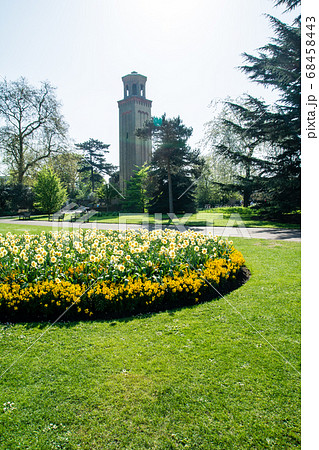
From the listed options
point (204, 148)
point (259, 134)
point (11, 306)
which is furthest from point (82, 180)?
point (11, 306)

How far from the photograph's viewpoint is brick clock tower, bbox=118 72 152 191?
5416cm

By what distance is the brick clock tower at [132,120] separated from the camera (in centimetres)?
5416

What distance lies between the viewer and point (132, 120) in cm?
5425

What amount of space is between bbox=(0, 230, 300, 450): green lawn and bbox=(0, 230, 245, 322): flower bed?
0.30 meters

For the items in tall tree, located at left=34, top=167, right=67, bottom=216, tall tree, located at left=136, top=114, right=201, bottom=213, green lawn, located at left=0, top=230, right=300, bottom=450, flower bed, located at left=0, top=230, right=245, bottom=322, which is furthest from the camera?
tall tree, located at left=34, top=167, right=67, bottom=216

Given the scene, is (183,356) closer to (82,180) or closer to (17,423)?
(17,423)

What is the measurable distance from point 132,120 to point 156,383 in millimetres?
56004

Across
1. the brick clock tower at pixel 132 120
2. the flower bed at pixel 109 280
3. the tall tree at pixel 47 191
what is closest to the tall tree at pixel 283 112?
the flower bed at pixel 109 280

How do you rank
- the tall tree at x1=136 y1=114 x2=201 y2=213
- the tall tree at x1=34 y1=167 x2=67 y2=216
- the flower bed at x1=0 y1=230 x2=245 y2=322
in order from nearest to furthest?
the flower bed at x1=0 y1=230 x2=245 y2=322
the tall tree at x1=136 y1=114 x2=201 y2=213
the tall tree at x1=34 y1=167 x2=67 y2=216

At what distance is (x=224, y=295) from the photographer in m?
5.05


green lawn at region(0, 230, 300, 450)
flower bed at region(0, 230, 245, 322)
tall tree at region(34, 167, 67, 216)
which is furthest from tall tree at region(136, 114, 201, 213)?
green lawn at region(0, 230, 300, 450)

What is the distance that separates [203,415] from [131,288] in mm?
2203

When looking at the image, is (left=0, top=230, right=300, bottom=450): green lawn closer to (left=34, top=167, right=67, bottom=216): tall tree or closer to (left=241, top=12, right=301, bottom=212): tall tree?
(left=241, top=12, right=301, bottom=212): tall tree

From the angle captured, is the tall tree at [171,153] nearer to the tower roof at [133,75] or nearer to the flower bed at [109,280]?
the flower bed at [109,280]
